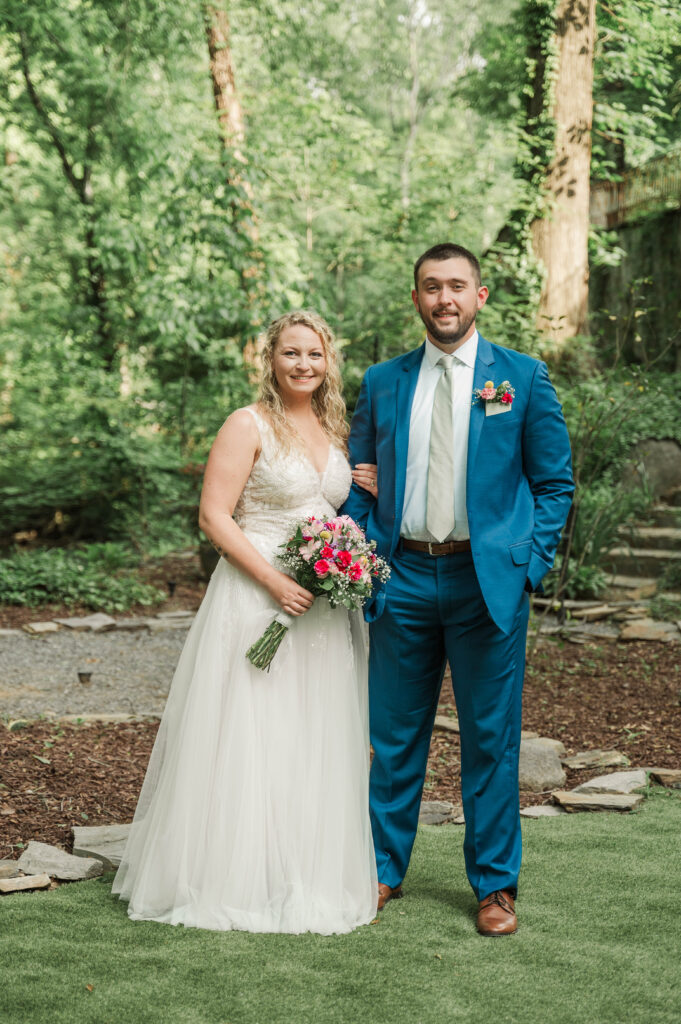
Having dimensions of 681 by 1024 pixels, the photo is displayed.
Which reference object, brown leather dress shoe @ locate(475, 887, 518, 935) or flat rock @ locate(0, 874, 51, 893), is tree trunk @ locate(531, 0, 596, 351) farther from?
flat rock @ locate(0, 874, 51, 893)

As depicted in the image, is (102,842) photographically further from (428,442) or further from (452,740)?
(452,740)

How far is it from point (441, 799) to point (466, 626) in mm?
1786

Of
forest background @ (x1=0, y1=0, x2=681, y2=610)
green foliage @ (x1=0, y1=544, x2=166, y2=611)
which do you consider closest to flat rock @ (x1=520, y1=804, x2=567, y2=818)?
forest background @ (x1=0, y1=0, x2=681, y2=610)

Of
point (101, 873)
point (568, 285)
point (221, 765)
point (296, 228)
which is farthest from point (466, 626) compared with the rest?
point (296, 228)

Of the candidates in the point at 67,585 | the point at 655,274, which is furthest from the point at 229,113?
the point at 655,274

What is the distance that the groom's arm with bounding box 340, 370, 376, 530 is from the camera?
329 centimetres

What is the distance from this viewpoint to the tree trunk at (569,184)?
9.75 meters

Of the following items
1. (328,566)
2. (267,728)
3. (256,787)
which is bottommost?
(256,787)

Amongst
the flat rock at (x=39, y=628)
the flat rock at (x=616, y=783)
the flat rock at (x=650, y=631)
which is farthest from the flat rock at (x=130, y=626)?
the flat rock at (x=616, y=783)

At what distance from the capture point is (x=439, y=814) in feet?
13.9

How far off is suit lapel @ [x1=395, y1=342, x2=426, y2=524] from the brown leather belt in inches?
3.6

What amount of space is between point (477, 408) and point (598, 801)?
214 cm

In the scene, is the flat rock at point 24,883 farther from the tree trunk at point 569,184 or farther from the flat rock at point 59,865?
the tree trunk at point 569,184

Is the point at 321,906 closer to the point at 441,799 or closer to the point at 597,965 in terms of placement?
the point at 597,965
